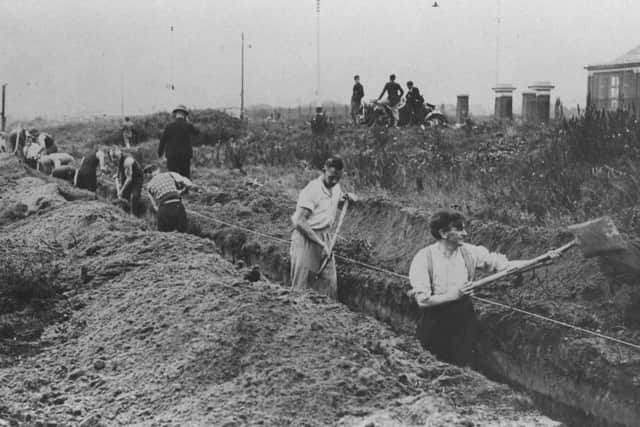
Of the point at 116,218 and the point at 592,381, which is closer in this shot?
the point at 592,381

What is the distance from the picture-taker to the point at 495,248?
828 centimetres

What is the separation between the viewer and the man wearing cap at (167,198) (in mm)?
9414

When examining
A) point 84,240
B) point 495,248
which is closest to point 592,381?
point 495,248

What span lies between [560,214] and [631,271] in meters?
2.28

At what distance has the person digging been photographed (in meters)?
5.23

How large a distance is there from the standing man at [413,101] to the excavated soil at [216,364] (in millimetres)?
12828

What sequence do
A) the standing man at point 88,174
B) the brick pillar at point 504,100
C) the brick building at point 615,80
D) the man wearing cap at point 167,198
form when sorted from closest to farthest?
the man wearing cap at point 167,198 → the standing man at point 88,174 → the brick building at point 615,80 → the brick pillar at point 504,100

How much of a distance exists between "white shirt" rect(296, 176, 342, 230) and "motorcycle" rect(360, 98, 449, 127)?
1270 centimetres

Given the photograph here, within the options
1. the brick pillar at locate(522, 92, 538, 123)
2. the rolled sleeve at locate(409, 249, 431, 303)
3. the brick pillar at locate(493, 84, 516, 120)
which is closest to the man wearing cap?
the rolled sleeve at locate(409, 249, 431, 303)

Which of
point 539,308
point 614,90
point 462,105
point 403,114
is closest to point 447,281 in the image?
point 539,308

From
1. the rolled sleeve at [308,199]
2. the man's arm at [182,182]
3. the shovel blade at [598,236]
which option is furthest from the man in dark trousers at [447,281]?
the man's arm at [182,182]

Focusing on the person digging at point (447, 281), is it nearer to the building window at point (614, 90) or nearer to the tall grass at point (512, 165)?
the tall grass at point (512, 165)

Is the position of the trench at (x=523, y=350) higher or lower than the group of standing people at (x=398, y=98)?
lower

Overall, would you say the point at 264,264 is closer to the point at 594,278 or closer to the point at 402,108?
the point at 594,278
